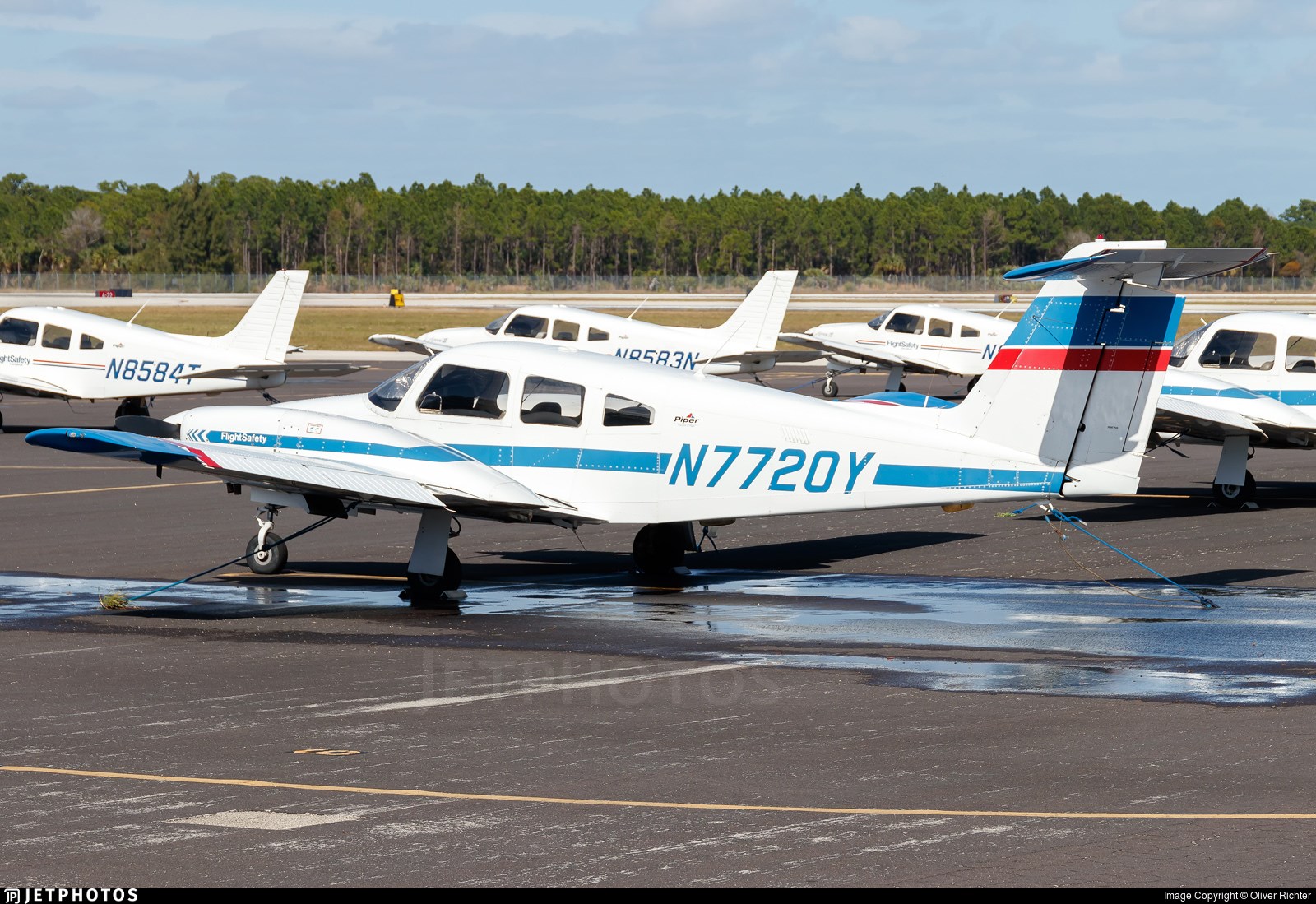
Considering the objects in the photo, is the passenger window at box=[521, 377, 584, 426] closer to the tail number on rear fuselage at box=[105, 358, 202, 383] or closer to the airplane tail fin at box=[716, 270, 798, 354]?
the tail number on rear fuselage at box=[105, 358, 202, 383]

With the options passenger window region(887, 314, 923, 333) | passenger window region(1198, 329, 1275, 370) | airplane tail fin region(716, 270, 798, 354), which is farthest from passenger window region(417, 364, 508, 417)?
passenger window region(887, 314, 923, 333)

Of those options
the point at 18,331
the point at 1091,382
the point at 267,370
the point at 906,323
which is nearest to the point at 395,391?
the point at 1091,382

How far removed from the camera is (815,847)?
7758 mm

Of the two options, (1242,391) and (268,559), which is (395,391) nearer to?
(268,559)

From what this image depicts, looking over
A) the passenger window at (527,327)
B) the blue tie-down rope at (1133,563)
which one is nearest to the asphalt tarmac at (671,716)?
the blue tie-down rope at (1133,563)

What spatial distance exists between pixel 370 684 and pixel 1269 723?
591 centimetres

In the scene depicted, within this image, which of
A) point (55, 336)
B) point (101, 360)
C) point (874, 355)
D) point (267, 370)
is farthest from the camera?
point (874, 355)

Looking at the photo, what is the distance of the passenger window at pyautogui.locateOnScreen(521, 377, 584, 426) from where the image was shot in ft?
53.0

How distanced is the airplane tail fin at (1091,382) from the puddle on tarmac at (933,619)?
4.55ft

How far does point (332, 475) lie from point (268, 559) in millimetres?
2796

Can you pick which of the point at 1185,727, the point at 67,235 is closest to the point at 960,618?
the point at 1185,727

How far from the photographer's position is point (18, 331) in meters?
36.0

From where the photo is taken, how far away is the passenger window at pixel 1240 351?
2392 cm

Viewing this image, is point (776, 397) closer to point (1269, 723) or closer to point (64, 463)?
point (1269, 723)
